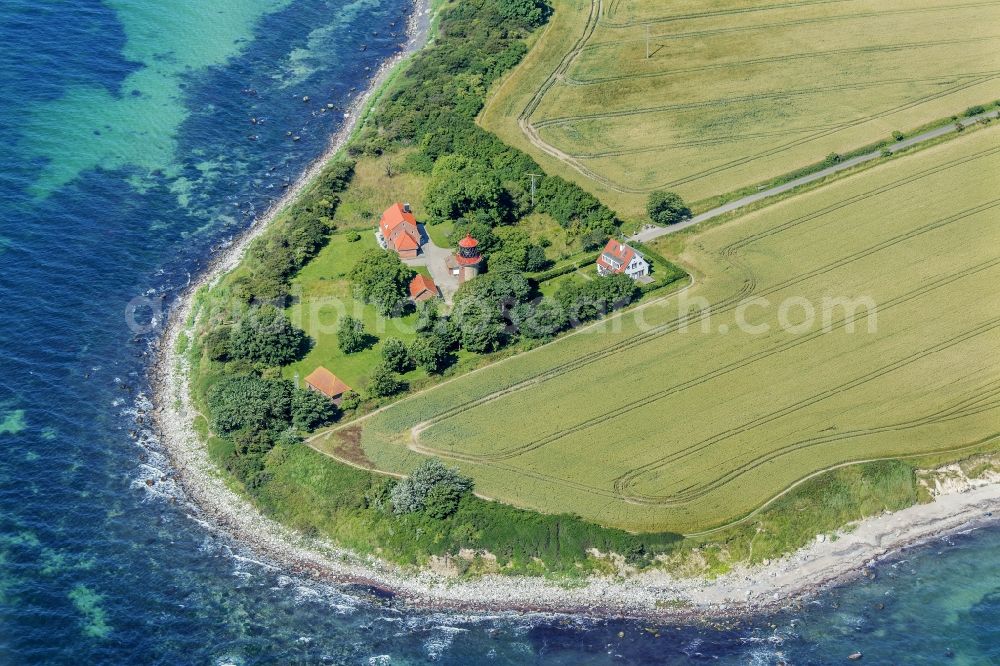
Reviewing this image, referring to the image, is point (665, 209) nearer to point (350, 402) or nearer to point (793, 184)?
point (793, 184)

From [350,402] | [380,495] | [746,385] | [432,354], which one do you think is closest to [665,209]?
[746,385]

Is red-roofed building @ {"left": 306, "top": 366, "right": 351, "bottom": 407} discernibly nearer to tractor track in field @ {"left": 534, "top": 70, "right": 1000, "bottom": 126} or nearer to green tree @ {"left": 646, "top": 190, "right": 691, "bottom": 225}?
green tree @ {"left": 646, "top": 190, "right": 691, "bottom": 225}

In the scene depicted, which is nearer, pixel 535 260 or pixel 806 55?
pixel 535 260

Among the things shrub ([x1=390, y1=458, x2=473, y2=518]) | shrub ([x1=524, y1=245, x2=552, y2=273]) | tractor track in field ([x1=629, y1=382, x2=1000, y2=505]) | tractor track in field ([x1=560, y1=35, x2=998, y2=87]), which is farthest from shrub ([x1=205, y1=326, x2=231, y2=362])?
tractor track in field ([x1=560, y1=35, x2=998, y2=87])

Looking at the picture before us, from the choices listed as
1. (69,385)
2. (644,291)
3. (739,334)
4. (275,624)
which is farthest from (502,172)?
(275,624)

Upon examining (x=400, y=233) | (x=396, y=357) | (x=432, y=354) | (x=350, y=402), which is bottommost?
(x=350, y=402)

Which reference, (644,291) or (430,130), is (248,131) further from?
(644,291)
